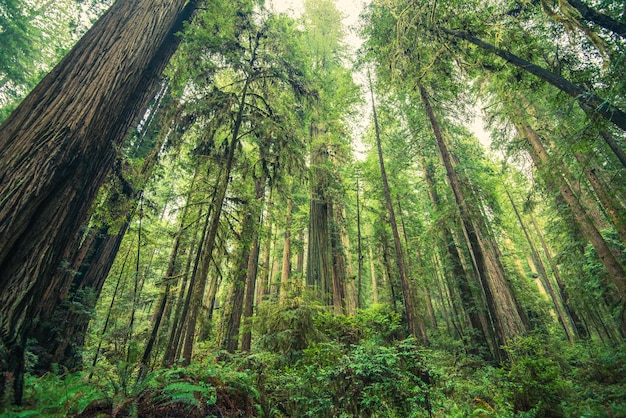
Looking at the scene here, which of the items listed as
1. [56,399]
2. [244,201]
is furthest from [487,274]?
[56,399]

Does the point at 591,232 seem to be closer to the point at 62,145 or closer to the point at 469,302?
the point at 469,302

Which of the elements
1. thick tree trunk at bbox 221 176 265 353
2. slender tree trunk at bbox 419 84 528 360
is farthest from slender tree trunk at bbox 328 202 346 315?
slender tree trunk at bbox 419 84 528 360

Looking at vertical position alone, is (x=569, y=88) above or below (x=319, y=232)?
above

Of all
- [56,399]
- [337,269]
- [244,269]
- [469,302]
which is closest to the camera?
[56,399]

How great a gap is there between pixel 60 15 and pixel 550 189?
21861 mm

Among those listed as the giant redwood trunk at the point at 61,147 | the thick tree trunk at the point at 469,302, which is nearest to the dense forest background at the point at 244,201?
the giant redwood trunk at the point at 61,147

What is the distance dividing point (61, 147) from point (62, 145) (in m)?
0.03

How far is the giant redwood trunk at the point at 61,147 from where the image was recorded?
8.43ft

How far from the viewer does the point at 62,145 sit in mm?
3141

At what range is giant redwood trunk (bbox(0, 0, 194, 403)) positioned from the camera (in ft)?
8.43

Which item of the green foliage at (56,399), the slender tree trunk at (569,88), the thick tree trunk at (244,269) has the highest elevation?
the slender tree trunk at (569,88)

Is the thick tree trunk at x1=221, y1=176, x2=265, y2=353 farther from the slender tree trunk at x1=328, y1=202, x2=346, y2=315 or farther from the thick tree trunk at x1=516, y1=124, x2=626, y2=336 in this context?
the thick tree trunk at x1=516, y1=124, x2=626, y2=336

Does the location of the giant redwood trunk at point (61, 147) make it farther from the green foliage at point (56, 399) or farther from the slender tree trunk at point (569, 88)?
the slender tree trunk at point (569, 88)

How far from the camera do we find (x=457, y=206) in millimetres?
8664
